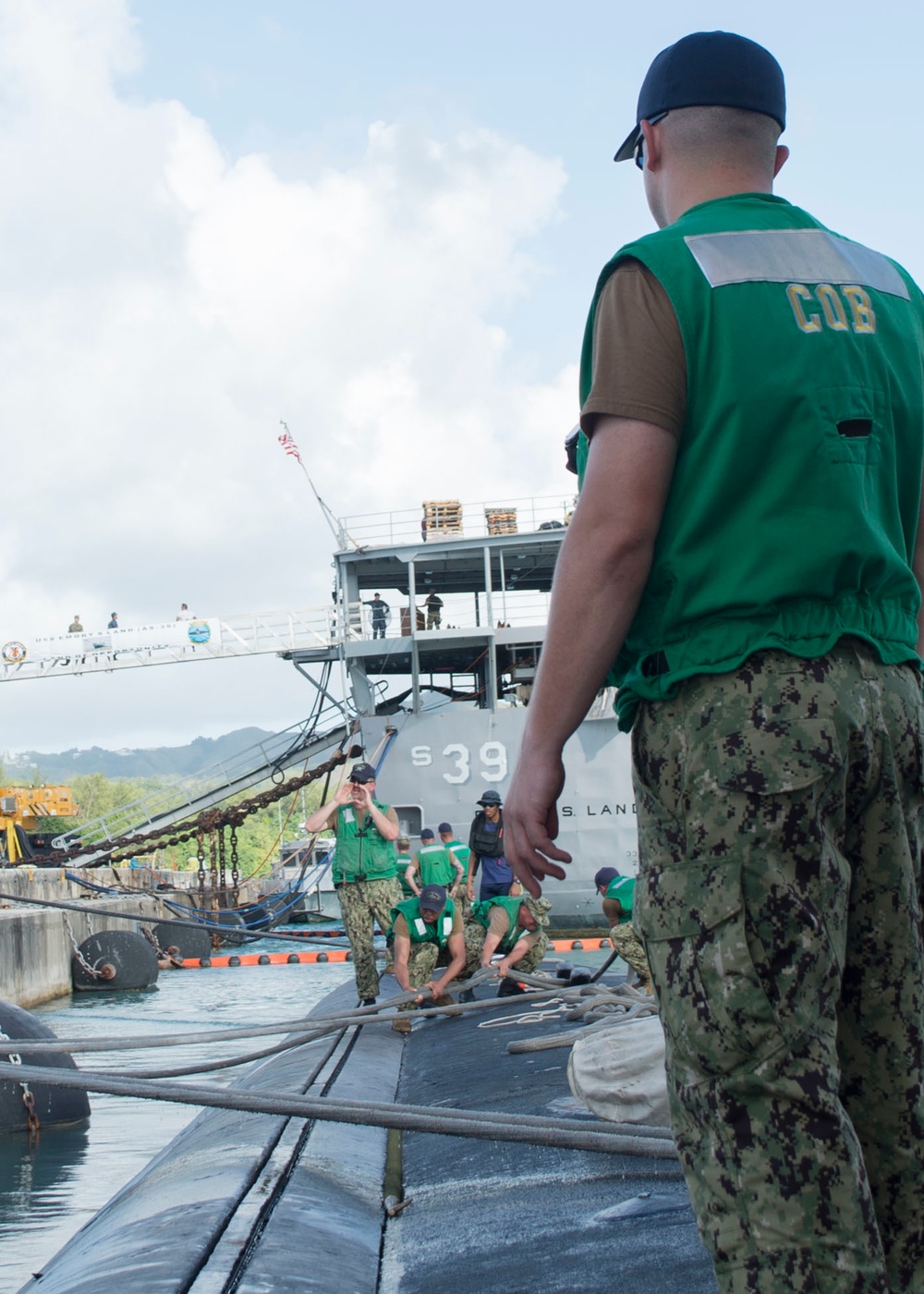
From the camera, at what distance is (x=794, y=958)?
4.75 ft

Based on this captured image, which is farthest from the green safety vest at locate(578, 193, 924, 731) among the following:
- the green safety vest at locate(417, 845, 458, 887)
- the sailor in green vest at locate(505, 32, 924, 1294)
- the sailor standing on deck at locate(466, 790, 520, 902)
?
the sailor standing on deck at locate(466, 790, 520, 902)

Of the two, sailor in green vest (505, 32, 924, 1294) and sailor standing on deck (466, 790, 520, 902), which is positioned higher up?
sailor in green vest (505, 32, 924, 1294)

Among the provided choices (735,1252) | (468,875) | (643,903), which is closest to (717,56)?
(643,903)

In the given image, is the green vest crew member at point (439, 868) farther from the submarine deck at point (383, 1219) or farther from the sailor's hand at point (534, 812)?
the sailor's hand at point (534, 812)

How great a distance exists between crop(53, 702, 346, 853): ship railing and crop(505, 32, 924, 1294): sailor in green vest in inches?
877

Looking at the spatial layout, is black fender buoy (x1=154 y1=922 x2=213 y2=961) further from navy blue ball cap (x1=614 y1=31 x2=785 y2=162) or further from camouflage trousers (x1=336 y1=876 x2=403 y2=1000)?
navy blue ball cap (x1=614 y1=31 x2=785 y2=162)

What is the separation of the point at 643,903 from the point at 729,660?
1.03 feet

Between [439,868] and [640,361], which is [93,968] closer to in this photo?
[439,868]

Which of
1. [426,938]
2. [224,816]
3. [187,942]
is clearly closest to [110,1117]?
[426,938]

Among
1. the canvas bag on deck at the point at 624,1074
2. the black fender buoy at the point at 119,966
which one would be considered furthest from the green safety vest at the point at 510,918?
the black fender buoy at the point at 119,966

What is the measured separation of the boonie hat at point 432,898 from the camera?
8352 mm

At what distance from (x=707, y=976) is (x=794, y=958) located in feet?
0.33

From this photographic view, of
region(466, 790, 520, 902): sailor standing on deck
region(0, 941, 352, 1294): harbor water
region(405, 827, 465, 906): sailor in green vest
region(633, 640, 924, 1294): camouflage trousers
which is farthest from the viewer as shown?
region(466, 790, 520, 902): sailor standing on deck

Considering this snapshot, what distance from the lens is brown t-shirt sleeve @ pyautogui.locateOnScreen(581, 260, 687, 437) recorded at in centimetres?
159
